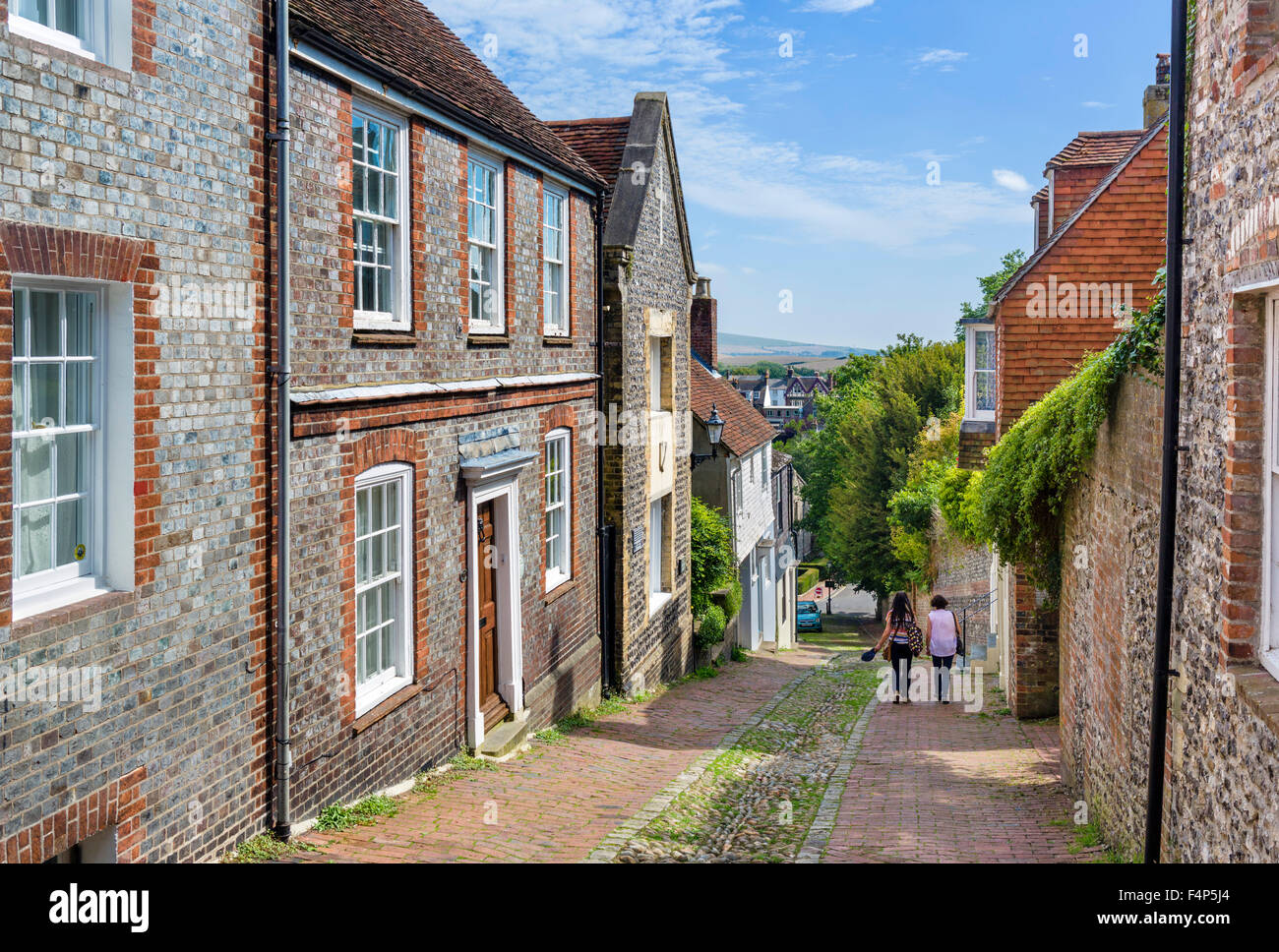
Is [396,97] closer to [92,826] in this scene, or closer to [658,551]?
[92,826]

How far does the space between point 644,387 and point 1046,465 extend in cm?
768

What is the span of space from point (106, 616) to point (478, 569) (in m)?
5.56

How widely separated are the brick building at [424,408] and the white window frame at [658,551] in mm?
3549

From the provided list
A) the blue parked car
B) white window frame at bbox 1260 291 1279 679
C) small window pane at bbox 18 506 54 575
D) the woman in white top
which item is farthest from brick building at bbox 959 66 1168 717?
the blue parked car

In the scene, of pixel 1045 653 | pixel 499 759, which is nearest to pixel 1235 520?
pixel 499 759

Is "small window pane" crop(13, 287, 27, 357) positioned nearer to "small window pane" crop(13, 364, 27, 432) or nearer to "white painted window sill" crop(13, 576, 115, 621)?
"small window pane" crop(13, 364, 27, 432)

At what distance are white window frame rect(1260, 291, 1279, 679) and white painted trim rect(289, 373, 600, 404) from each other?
592 centimetres

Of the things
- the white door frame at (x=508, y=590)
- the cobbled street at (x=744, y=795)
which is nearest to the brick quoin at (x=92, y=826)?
the cobbled street at (x=744, y=795)

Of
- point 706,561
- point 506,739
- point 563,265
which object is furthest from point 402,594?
point 706,561

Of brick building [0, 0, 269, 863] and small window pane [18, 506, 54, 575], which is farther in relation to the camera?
small window pane [18, 506, 54, 575]

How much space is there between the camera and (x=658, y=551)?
19047 millimetres

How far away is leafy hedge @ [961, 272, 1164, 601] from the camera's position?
29.9 ft

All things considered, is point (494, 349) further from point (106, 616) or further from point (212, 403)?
point (106, 616)

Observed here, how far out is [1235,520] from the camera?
5.45 m
